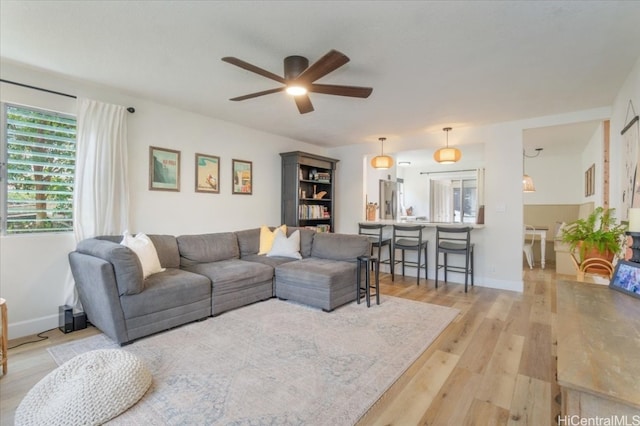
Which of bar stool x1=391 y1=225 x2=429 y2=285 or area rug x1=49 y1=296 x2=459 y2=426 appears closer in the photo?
area rug x1=49 y1=296 x2=459 y2=426

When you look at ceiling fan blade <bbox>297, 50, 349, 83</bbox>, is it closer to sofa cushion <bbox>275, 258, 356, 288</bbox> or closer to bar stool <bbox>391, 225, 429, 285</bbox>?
sofa cushion <bbox>275, 258, 356, 288</bbox>

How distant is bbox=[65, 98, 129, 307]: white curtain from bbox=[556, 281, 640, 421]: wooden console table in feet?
12.4

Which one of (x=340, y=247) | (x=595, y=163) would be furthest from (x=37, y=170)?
(x=595, y=163)

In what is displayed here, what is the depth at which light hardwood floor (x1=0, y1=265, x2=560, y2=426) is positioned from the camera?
5.64 feet

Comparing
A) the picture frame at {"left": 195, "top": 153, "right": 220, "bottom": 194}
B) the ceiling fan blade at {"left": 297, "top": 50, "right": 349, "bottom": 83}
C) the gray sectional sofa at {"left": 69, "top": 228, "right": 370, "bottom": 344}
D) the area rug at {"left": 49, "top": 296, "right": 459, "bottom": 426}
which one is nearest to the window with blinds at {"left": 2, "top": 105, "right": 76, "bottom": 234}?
the gray sectional sofa at {"left": 69, "top": 228, "right": 370, "bottom": 344}

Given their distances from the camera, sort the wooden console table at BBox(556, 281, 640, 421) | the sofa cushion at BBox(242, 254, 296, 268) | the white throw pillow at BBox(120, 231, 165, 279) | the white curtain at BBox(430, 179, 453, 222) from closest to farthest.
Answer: the wooden console table at BBox(556, 281, 640, 421)
the white throw pillow at BBox(120, 231, 165, 279)
the sofa cushion at BBox(242, 254, 296, 268)
the white curtain at BBox(430, 179, 453, 222)

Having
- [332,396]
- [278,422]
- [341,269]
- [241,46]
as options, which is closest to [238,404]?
[278,422]

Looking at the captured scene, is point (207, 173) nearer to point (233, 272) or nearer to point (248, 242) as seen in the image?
point (248, 242)

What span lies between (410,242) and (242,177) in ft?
9.41

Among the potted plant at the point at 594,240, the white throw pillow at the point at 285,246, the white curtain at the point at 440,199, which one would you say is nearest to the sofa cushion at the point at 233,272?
the white throw pillow at the point at 285,246

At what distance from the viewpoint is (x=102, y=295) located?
252 centimetres

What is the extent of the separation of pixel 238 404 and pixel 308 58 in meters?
2.54

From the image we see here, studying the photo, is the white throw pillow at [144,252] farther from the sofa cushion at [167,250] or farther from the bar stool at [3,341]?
the bar stool at [3,341]

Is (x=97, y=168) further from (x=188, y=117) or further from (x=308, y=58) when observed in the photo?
(x=308, y=58)
